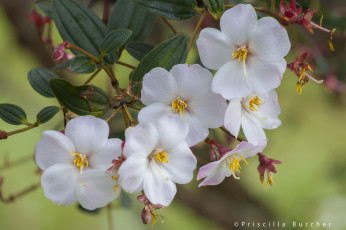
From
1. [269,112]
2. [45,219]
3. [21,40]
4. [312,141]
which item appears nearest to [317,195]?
[312,141]

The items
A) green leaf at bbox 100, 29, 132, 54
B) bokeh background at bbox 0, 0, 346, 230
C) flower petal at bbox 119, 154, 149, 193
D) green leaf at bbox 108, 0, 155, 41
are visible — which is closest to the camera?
flower petal at bbox 119, 154, 149, 193

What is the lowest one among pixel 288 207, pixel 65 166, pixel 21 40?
pixel 288 207

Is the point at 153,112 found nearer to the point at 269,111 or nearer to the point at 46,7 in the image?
the point at 269,111

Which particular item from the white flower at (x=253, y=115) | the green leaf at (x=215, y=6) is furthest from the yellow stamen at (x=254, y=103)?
the green leaf at (x=215, y=6)

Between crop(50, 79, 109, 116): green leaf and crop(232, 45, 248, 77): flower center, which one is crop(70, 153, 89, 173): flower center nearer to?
crop(50, 79, 109, 116): green leaf

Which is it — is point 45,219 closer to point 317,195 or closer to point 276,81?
point 317,195

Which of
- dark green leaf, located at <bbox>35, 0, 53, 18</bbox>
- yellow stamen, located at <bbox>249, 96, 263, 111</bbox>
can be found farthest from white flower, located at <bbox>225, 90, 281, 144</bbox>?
dark green leaf, located at <bbox>35, 0, 53, 18</bbox>

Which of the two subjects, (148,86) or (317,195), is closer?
(148,86)
